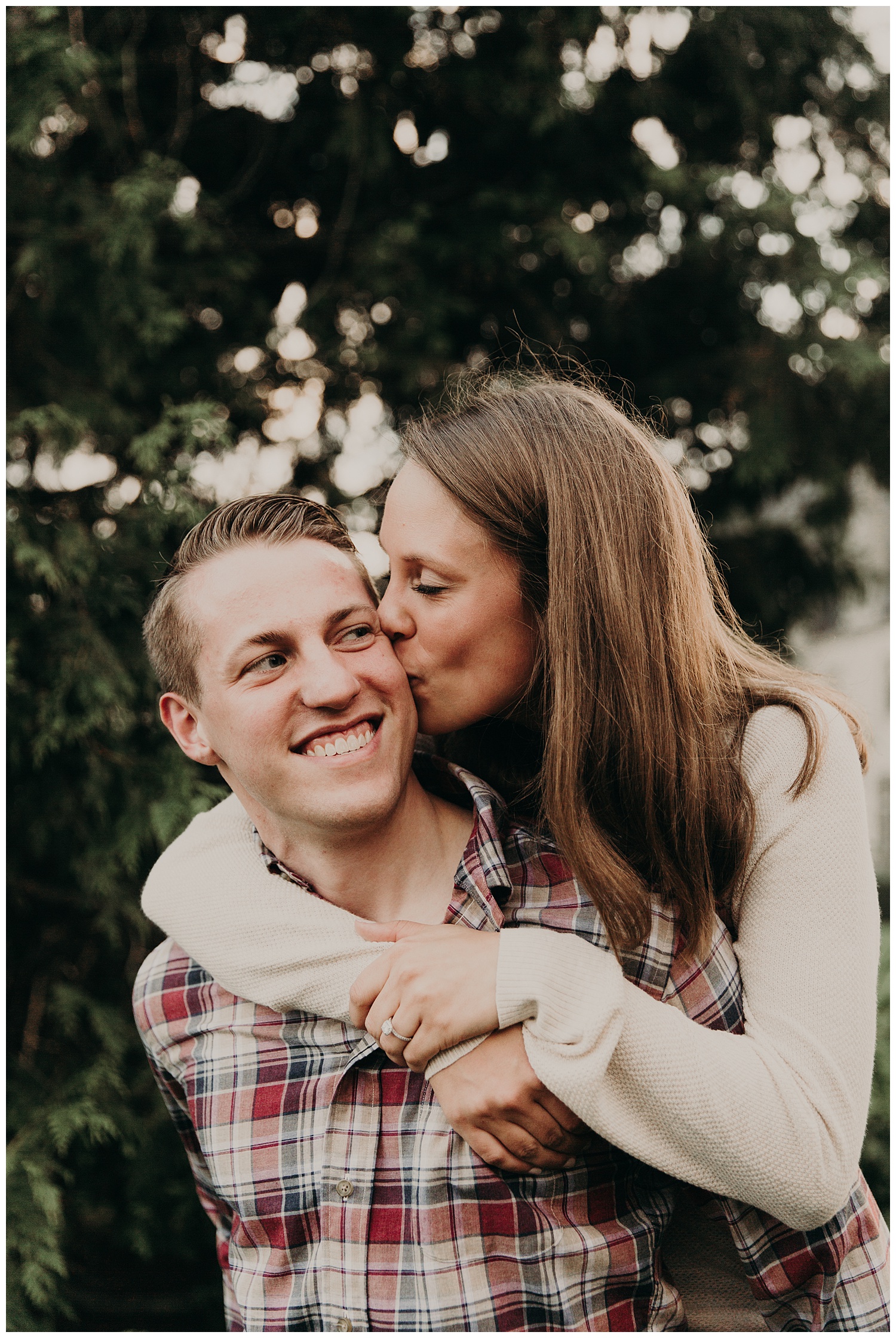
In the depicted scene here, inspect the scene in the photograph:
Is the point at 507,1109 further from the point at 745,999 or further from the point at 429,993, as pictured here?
the point at 745,999

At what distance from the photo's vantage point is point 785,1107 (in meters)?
1.58

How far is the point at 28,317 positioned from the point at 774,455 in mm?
2484

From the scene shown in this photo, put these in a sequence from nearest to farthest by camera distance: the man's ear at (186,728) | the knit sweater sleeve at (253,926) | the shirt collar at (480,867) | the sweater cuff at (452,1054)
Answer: the sweater cuff at (452,1054), the knit sweater sleeve at (253,926), the shirt collar at (480,867), the man's ear at (186,728)

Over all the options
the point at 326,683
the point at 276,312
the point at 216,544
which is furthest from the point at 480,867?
the point at 276,312

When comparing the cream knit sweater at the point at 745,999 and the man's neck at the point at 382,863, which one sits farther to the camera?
the man's neck at the point at 382,863

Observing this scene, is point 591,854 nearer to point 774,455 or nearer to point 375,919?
point 375,919

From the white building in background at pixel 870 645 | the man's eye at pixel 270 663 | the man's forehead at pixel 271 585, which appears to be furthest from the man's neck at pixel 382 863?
the white building in background at pixel 870 645

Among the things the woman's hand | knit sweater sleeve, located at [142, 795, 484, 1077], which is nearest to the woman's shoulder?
the woman's hand

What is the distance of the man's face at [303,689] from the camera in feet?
→ 6.43

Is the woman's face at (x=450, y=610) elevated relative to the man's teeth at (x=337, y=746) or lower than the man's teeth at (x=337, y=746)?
elevated

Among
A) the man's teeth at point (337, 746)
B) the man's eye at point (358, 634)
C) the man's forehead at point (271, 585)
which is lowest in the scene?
the man's teeth at point (337, 746)

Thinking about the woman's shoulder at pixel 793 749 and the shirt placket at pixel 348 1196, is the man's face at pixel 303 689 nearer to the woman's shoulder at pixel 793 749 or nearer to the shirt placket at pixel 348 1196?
the shirt placket at pixel 348 1196

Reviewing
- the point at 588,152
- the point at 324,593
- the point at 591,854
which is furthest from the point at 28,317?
the point at 591,854

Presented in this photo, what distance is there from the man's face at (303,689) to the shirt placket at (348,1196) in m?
0.49
